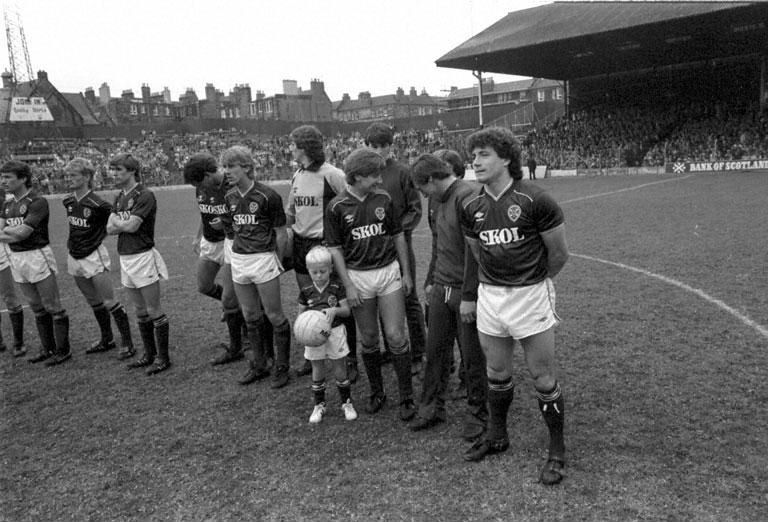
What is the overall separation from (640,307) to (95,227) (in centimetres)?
672

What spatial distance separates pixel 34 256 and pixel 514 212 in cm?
593

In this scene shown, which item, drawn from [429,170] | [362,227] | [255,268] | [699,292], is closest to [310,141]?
[362,227]

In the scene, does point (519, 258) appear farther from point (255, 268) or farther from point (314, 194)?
point (255, 268)

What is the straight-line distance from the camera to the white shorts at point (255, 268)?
568cm

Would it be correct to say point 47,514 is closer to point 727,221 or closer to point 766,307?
point 766,307

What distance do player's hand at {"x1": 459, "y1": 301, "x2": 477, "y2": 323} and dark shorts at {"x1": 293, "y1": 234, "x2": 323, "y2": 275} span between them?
201 cm

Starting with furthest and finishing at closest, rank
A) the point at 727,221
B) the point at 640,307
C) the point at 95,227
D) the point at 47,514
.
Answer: the point at 727,221, the point at 640,307, the point at 95,227, the point at 47,514

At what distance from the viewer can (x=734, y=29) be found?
105 feet

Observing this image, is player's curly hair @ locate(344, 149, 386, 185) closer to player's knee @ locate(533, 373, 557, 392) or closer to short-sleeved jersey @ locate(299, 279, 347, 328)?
short-sleeved jersey @ locate(299, 279, 347, 328)

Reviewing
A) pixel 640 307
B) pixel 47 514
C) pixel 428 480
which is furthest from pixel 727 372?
pixel 47 514

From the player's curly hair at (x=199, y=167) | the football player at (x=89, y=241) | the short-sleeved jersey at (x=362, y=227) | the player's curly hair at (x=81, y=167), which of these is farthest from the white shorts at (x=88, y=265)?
the short-sleeved jersey at (x=362, y=227)

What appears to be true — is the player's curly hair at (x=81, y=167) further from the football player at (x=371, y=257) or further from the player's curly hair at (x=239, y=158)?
the football player at (x=371, y=257)

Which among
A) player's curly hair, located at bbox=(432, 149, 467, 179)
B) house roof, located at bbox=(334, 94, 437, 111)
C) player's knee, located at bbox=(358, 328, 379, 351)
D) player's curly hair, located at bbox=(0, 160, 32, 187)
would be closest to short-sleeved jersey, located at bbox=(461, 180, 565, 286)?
player's curly hair, located at bbox=(432, 149, 467, 179)

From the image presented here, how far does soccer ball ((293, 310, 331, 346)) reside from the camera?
4687 millimetres
